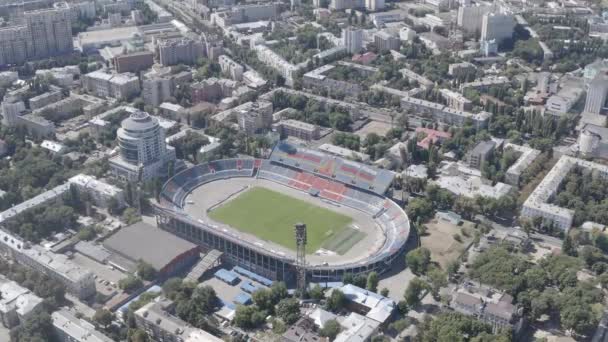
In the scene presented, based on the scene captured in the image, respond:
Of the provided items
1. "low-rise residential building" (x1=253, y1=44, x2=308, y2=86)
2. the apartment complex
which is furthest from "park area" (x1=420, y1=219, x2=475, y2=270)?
the apartment complex

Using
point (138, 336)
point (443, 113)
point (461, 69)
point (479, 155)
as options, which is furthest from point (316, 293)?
point (461, 69)

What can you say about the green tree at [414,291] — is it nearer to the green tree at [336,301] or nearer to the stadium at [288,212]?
the stadium at [288,212]

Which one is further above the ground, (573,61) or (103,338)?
(573,61)

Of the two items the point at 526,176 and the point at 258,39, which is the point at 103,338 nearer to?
the point at 526,176

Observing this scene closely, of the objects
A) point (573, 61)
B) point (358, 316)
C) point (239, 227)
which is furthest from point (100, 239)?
point (573, 61)

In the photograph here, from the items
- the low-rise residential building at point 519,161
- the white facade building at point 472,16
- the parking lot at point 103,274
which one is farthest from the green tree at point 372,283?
the white facade building at point 472,16

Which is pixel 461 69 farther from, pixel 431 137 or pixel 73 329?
pixel 73 329

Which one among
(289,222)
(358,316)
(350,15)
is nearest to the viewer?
(358,316)
